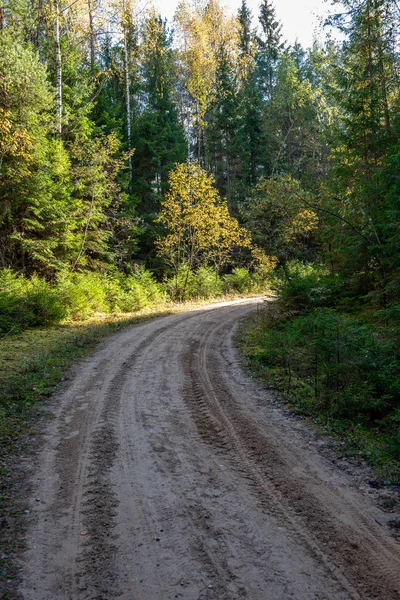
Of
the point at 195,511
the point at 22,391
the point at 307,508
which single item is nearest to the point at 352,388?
the point at 307,508

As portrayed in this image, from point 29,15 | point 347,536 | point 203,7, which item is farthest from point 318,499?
point 203,7

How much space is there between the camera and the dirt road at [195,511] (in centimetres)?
275

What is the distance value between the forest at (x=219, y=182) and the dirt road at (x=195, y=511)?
138 cm

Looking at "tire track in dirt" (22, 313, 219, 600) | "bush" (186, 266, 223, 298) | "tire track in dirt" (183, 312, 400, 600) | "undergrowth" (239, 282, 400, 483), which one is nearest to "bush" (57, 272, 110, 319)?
"bush" (186, 266, 223, 298)

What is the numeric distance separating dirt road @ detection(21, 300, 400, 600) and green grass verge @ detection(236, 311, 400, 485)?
439mm

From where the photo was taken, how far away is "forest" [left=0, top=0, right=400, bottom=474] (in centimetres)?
859

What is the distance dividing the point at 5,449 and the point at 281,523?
3467 mm

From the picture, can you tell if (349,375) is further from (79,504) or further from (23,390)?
(23,390)

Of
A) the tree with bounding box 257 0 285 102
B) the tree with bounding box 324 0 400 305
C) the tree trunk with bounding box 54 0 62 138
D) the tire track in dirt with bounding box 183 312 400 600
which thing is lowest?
the tire track in dirt with bounding box 183 312 400 600

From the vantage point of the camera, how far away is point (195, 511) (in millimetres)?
3576

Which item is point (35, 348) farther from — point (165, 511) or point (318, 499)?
point (318, 499)

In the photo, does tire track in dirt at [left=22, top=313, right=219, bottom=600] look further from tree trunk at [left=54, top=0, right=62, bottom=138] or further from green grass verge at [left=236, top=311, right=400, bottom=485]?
tree trunk at [left=54, top=0, right=62, bottom=138]

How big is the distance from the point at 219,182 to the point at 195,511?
107ft

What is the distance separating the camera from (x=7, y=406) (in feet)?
21.1
